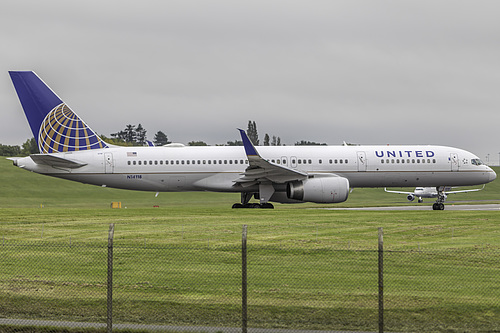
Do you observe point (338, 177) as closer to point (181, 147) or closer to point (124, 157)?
point (181, 147)

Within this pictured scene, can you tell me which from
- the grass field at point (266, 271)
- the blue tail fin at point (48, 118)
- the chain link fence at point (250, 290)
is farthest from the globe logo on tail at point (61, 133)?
the chain link fence at point (250, 290)

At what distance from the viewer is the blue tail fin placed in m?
39.2

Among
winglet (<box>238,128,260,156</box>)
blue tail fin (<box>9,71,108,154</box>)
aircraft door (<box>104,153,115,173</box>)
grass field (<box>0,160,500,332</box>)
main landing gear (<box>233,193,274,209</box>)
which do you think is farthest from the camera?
main landing gear (<box>233,193,274,209</box>)

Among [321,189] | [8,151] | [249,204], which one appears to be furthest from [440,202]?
[8,151]

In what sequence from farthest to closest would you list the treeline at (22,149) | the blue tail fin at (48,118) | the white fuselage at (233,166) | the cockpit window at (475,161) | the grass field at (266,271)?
the treeline at (22,149)
the cockpit window at (475,161)
the white fuselage at (233,166)
the blue tail fin at (48,118)
the grass field at (266,271)

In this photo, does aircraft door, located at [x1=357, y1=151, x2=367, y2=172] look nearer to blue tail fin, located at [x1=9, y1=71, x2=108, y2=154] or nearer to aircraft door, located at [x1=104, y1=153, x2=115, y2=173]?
aircraft door, located at [x1=104, y1=153, x2=115, y2=173]

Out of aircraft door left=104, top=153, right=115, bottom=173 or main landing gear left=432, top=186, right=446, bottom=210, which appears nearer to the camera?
aircraft door left=104, top=153, right=115, bottom=173

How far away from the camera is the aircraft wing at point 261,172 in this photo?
3712 cm

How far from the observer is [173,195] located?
250 feet

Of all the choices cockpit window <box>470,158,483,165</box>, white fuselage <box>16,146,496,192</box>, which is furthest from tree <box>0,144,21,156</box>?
cockpit window <box>470,158,483,165</box>

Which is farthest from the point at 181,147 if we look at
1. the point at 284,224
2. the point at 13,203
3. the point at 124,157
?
the point at 13,203

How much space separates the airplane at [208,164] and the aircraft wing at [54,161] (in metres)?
0.06

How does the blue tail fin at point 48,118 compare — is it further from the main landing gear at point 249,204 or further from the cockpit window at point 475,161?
the cockpit window at point 475,161

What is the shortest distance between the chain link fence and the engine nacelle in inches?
624
